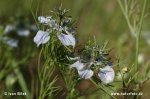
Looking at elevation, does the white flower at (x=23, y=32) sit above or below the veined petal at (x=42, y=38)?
below

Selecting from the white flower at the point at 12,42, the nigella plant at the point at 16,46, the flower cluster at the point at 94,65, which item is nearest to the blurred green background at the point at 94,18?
the nigella plant at the point at 16,46

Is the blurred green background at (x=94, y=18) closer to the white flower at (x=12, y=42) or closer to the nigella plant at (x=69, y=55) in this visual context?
the white flower at (x=12, y=42)

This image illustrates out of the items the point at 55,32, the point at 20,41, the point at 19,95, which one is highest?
the point at 55,32

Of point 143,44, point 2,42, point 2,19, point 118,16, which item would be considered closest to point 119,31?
point 118,16

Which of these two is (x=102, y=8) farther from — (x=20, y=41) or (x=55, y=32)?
(x=55, y=32)

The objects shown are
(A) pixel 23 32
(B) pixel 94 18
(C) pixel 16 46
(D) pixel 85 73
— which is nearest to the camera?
(D) pixel 85 73

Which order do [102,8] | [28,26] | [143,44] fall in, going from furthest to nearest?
[102,8], [143,44], [28,26]

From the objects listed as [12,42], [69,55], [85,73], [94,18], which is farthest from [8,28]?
[94,18]

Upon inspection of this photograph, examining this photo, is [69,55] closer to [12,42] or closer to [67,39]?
[67,39]
